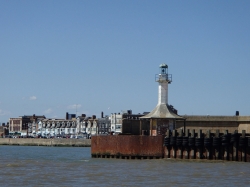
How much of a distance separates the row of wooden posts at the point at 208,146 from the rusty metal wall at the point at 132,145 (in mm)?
756

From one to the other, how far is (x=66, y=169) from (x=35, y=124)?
13713 cm

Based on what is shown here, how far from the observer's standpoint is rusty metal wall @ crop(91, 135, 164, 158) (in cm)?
5269

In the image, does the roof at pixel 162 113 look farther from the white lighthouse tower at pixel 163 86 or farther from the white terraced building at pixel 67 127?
the white terraced building at pixel 67 127

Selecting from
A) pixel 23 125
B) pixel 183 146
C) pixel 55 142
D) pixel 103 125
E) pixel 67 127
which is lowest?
pixel 55 142

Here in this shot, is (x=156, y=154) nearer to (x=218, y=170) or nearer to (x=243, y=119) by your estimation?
(x=218, y=170)

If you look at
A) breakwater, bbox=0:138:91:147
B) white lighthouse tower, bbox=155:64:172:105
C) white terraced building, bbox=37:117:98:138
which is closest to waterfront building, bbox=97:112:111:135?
white terraced building, bbox=37:117:98:138

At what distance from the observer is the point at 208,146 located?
50.4m

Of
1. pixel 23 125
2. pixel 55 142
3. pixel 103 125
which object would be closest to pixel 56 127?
pixel 23 125

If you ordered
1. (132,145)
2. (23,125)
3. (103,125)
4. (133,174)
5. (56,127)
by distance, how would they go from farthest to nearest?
(23,125), (56,127), (103,125), (132,145), (133,174)

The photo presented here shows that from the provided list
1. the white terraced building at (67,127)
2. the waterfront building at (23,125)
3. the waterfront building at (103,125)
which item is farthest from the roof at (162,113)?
the waterfront building at (23,125)

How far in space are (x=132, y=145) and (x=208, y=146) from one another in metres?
6.42

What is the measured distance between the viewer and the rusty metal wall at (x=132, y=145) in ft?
173

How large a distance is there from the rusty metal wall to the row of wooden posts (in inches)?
29.8

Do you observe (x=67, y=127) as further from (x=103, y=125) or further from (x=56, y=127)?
(x=103, y=125)
